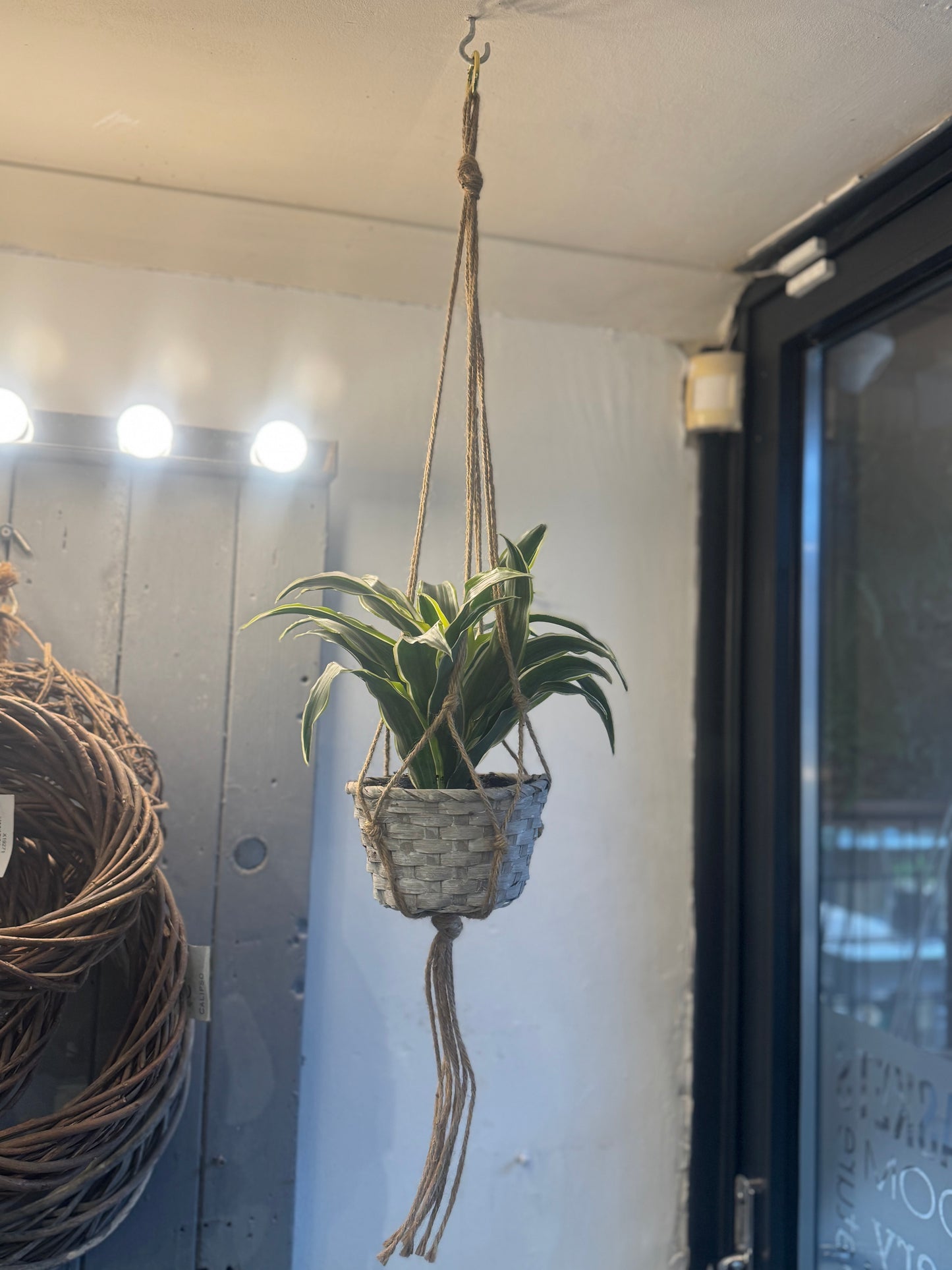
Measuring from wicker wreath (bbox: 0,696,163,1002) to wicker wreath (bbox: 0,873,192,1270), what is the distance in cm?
5

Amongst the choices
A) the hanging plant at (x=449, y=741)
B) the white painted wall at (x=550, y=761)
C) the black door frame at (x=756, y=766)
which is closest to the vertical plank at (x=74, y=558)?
the white painted wall at (x=550, y=761)

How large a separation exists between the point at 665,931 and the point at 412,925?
0.43m

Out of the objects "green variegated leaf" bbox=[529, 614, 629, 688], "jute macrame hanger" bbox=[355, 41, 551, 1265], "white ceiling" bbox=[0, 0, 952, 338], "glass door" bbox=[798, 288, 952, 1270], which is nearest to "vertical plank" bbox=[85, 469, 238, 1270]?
"white ceiling" bbox=[0, 0, 952, 338]

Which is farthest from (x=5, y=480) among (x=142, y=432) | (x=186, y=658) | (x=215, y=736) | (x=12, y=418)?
(x=215, y=736)

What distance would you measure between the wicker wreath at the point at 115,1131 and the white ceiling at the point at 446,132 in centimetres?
93

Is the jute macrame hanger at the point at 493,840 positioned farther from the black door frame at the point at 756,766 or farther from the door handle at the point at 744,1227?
the door handle at the point at 744,1227

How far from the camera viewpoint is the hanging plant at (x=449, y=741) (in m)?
0.80

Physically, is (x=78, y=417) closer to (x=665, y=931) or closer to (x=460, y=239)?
(x=460, y=239)

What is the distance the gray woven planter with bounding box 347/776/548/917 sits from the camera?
2.63 ft

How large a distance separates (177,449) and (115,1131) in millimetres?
879

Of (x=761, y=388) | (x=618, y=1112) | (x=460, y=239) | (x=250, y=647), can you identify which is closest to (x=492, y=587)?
(x=460, y=239)

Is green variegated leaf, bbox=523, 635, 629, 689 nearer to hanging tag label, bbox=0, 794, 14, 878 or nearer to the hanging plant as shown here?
the hanging plant

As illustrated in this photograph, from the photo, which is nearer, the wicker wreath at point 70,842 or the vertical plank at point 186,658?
the wicker wreath at point 70,842

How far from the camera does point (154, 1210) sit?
1261 mm
